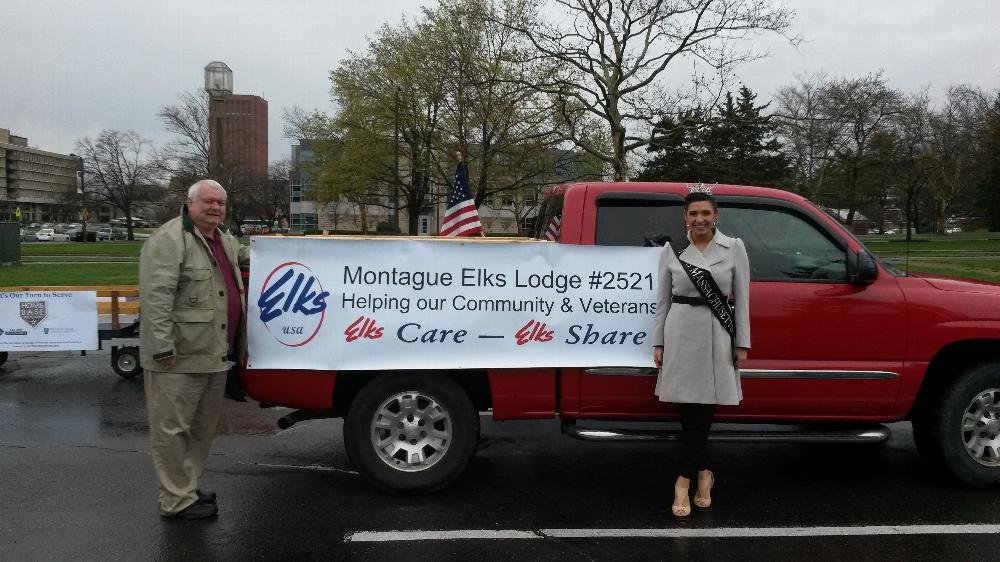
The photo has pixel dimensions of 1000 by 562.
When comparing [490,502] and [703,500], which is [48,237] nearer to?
[490,502]

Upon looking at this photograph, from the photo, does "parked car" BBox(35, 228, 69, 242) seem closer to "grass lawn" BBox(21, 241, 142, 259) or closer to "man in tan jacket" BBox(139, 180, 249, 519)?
"grass lawn" BBox(21, 241, 142, 259)

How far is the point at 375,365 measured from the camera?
4520mm

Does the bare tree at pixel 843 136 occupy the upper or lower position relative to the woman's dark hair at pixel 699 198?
upper

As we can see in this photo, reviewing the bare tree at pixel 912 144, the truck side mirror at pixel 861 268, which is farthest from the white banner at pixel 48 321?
the bare tree at pixel 912 144

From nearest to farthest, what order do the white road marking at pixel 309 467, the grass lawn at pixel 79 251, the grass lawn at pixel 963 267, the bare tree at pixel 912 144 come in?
the white road marking at pixel 309 467
the grass lawn at pixel 963 267
the grass lawn at pixel 79 251
the bare tree at pixel 912 144

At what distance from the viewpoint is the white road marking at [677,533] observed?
4098mm

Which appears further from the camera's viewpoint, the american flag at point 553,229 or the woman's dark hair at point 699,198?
the american flag at point 553,229

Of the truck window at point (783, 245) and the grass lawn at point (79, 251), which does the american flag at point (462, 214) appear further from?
the grass lawn at point (79, 251)

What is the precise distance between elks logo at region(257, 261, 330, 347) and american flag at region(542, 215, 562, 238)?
1.51 m

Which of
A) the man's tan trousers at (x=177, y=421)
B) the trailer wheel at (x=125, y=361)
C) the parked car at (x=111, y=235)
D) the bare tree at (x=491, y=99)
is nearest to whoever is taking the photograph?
the man's tan trousers at (x=177, y=421)

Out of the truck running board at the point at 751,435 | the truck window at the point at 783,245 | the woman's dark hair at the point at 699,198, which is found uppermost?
the woman's dark hair at the point at 699,198

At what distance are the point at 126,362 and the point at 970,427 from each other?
798 cm

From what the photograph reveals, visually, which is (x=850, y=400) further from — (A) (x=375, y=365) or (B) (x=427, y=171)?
(B) (x=427, y=171)

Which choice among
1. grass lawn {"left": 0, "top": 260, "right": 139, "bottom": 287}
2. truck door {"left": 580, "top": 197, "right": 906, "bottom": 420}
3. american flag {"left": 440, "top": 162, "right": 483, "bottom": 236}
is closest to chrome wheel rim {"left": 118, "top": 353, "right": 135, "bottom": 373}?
american flag {"left": 440, "top": 162, "right": 483, "bottom": 236}
